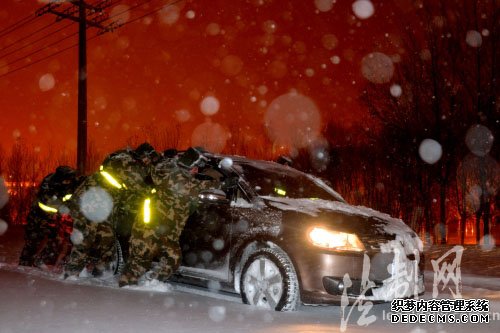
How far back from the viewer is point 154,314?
556 cm

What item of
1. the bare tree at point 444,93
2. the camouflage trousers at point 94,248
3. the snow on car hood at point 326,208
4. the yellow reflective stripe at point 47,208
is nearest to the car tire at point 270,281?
the snow on car hood at point 326,208

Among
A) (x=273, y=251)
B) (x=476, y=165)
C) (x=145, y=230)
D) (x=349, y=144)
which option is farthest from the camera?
(x=349, y=144)

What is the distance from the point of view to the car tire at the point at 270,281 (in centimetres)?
575

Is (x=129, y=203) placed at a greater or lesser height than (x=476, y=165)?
lesser

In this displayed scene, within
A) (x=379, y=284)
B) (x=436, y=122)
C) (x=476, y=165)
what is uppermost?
(x=436, y=122)

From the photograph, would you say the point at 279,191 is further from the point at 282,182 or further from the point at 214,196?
the point at 214,196

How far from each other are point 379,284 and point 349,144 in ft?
98.7

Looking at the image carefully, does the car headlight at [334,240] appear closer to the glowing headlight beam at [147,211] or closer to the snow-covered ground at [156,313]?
the snow-covered ground at [156,313]

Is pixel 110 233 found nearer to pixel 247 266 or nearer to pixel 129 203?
pixel 129 203

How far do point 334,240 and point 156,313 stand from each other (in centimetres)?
186

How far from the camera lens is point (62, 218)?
8508 mm

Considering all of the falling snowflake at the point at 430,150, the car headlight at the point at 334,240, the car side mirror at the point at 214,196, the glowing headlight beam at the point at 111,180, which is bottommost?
the car headlight at the point at 334,240

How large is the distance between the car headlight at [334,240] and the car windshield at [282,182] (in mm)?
1036

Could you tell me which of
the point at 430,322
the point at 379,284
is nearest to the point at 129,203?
the point at 379,284
